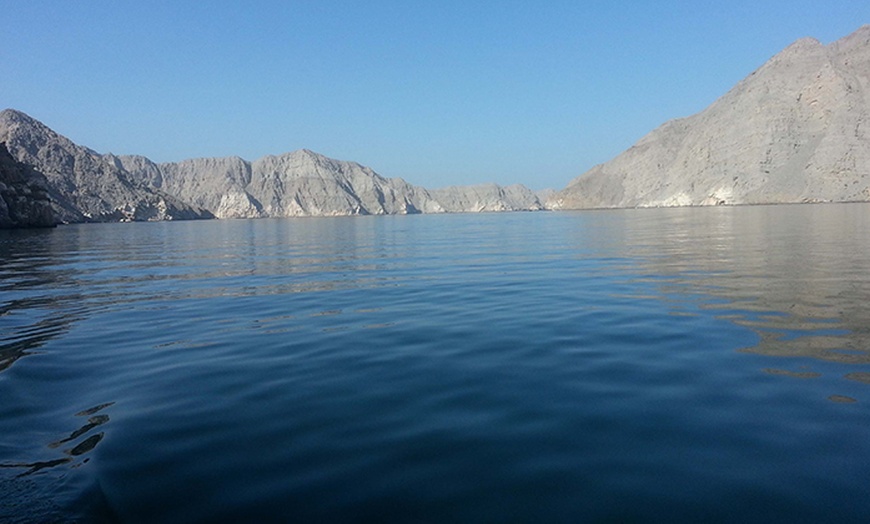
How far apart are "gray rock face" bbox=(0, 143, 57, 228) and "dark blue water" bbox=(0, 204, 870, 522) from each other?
92748 millimetres

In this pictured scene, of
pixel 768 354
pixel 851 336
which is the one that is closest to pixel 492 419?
pixel 768 354

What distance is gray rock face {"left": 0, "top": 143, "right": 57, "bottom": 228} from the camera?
281 feet

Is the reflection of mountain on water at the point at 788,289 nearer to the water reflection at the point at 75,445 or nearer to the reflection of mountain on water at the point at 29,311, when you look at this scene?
the water reflection at the point at 75,445

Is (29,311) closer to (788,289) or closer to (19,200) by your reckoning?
(788,289)

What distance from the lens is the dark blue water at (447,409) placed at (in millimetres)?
4504

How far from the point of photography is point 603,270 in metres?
21.4

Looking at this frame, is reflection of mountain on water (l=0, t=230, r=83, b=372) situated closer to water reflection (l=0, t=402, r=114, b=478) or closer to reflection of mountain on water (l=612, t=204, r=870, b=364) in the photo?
water reflection (l=0, t=402, r=114, b=478)

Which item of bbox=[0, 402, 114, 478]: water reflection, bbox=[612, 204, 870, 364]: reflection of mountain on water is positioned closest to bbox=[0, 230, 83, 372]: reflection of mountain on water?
bbox=[0, 402, 114, 478]: water reflection

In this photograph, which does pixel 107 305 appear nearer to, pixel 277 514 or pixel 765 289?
pixel 277 514

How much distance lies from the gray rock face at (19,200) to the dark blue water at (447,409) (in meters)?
92.7

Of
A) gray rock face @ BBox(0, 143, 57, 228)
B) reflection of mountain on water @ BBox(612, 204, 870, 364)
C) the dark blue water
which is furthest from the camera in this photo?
gray rock face @ BBox(0, 143, 57, 228)

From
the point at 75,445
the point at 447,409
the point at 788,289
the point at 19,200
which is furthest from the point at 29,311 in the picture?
the point at 19,200

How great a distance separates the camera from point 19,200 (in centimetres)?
8831

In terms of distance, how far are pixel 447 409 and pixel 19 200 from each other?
109 m
